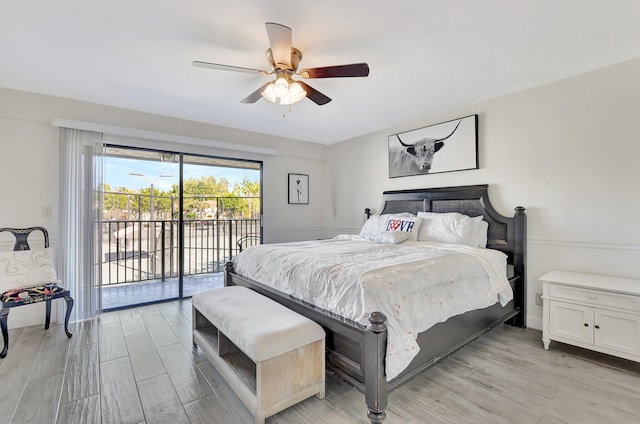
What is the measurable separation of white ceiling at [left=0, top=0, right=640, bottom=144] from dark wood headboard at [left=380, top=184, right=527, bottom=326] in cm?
112

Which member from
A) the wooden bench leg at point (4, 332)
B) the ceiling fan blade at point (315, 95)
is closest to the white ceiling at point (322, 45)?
the ceiling fan blade at point (315, 95)

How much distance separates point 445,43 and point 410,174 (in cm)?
207

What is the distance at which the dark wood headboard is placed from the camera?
304 cm

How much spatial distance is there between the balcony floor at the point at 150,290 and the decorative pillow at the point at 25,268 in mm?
934

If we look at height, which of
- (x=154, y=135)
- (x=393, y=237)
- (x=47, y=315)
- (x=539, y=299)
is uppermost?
(x=154, y=135)

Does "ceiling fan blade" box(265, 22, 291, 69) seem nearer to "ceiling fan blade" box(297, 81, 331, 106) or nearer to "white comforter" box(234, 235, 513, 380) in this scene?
"ceiling fan blade" box(297, 81, 331, 106)

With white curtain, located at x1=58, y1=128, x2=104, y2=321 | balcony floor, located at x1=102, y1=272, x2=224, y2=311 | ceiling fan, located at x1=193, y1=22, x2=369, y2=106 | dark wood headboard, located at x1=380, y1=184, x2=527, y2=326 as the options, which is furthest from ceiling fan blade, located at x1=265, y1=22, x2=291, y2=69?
balcony floor, located at x1=102, y1=272, x2=224, y2=311

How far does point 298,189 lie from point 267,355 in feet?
12.5

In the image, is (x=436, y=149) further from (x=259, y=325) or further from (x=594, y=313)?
(x=259, y=325)

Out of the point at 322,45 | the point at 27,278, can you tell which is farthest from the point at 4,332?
the point at 322,45

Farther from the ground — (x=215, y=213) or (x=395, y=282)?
(x=215, y=213)

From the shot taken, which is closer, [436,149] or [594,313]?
[594,313]

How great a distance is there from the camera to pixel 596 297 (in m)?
2.30

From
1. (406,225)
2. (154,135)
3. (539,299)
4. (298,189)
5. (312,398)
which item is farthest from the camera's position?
(298,189)
